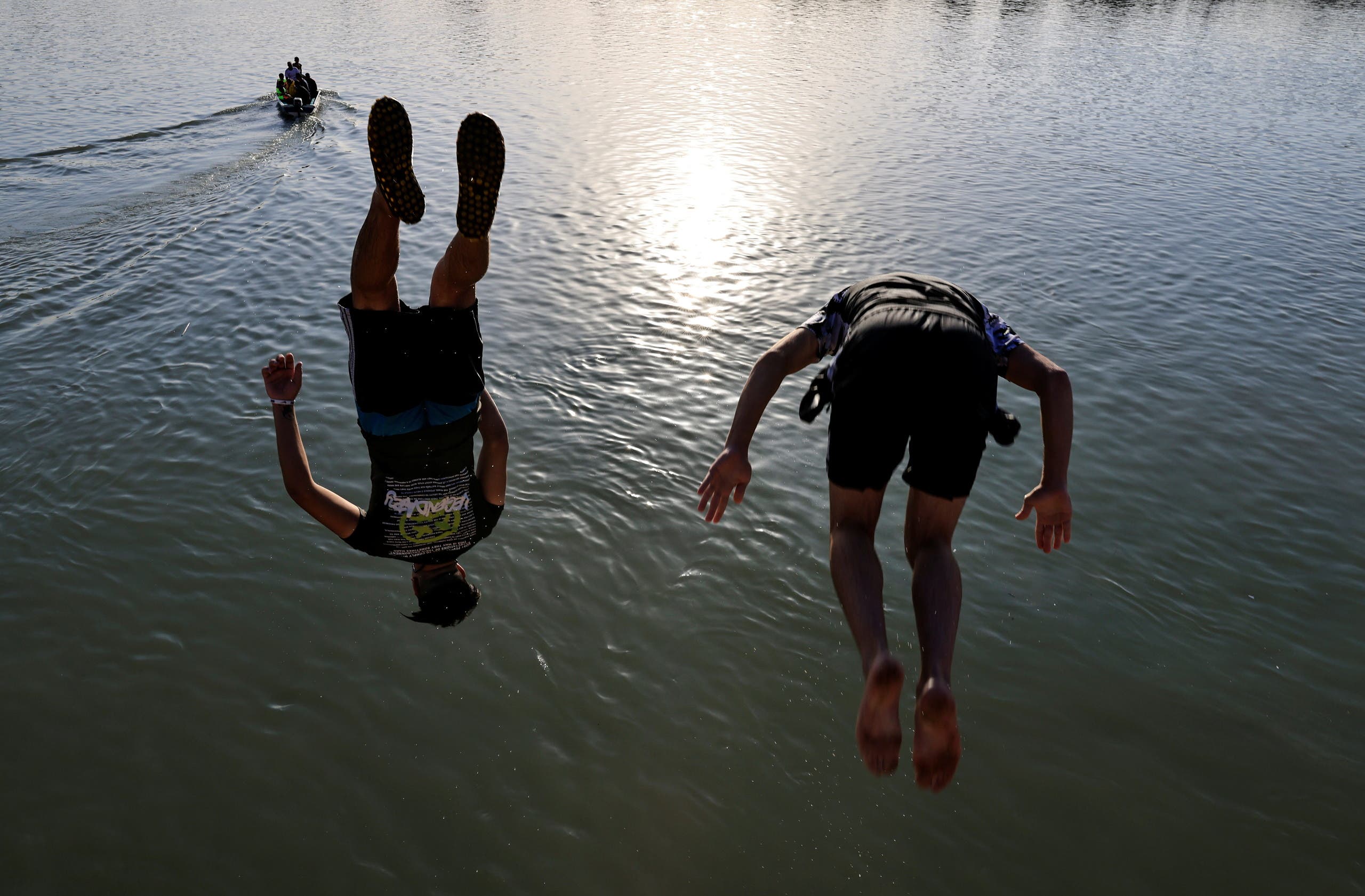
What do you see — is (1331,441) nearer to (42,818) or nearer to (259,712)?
(259,712)

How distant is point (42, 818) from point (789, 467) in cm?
719

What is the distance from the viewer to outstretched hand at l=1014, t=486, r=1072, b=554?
4699 millimetres

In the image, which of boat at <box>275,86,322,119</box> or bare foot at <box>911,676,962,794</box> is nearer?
bare foot at <box>911,676,962,794</box>

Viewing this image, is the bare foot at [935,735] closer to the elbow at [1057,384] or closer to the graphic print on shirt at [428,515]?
the elbow at [1057,384]

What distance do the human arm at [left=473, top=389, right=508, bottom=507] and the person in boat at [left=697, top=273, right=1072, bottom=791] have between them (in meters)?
1.93

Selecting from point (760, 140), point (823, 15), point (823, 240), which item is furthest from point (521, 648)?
point (823, 15)

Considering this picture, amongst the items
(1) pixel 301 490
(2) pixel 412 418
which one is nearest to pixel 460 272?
(2) pixel 412 418

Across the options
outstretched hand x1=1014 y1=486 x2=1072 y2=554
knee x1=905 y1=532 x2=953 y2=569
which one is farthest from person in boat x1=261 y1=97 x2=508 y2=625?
outstretched hand x1=1014 y1=486 x2=1072 y2=554

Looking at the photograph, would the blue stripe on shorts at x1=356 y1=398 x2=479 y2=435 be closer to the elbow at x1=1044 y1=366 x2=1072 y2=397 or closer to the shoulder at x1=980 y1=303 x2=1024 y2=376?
the shoulder at x1=980 y1=303 x2=1024 y2=376

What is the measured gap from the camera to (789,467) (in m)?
9.98

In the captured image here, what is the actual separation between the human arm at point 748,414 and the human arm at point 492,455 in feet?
6.15

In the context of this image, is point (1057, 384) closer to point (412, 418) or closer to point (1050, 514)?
point (1050, 514)

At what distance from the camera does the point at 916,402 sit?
4.22m

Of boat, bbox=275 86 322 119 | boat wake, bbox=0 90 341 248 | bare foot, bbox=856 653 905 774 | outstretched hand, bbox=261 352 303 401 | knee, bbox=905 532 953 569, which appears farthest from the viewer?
boat, bbox=275 86 322 119
